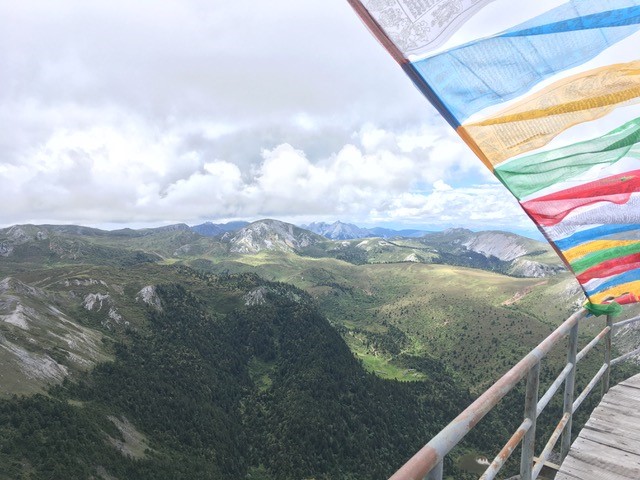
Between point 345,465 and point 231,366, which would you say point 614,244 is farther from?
point 231,366

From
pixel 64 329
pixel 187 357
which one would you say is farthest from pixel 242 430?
pixel 64 329

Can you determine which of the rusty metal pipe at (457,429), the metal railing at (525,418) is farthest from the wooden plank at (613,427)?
the rusty metal pipe at (457,429)

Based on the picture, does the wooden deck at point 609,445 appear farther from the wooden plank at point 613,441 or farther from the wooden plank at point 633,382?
the wooden plank at point 633,382

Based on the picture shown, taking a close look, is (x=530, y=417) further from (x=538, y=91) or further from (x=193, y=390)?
(x=193, y=390)

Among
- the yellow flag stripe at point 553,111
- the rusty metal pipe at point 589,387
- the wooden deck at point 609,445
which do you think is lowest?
the wooden deck at point 609,445

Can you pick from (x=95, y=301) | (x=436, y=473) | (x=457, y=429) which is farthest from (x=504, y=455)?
(x=95, y=301)

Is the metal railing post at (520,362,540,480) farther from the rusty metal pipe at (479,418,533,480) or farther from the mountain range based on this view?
the mountain range

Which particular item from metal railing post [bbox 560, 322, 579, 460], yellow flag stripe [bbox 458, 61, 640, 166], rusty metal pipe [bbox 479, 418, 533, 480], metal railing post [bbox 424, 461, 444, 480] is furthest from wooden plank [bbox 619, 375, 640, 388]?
metal railing post [bbox 424, 461, 444, 480]
